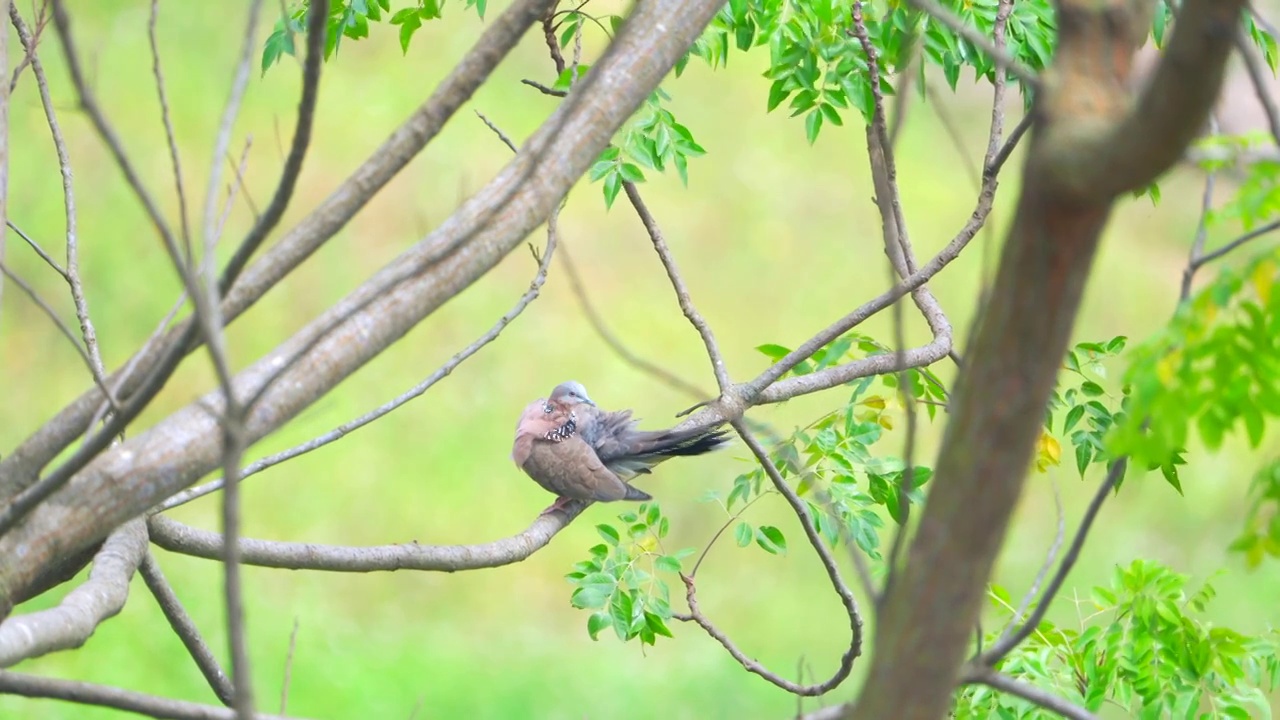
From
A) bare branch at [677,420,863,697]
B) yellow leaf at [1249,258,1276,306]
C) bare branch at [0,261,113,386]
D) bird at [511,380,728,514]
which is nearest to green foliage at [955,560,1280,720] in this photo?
bare branch at [677,420,863,697]

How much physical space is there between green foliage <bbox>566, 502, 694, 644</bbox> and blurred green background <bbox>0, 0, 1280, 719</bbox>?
104 inches

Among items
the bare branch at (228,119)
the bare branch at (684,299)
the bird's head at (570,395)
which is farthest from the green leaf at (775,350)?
the bare branch at (228,119)

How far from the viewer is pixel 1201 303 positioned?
108 centimetres

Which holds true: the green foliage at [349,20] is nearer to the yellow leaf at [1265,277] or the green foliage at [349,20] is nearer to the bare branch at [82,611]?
the bare branch at [82,611]

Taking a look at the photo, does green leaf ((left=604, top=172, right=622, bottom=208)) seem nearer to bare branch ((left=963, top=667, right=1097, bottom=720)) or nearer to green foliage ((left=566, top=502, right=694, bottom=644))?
green foliage ((left=566, top=502, right=694, bottom=644))

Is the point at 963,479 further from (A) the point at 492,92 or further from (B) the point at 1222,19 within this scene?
(A) the point at 492,92

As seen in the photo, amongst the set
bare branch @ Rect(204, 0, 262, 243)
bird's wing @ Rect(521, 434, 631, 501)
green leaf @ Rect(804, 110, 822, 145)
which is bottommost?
bare branch @ Rect(204, 0, 262, 243)

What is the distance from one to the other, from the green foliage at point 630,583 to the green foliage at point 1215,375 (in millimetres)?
1196

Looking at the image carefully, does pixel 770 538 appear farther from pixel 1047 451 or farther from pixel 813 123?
pixel 813 123

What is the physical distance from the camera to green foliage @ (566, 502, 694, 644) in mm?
2191

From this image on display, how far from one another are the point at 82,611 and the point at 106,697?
0.20m

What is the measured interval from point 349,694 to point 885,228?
4441 mm

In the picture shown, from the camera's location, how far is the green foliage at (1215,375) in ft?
3.48

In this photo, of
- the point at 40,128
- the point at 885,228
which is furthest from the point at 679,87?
the point at 885,228
